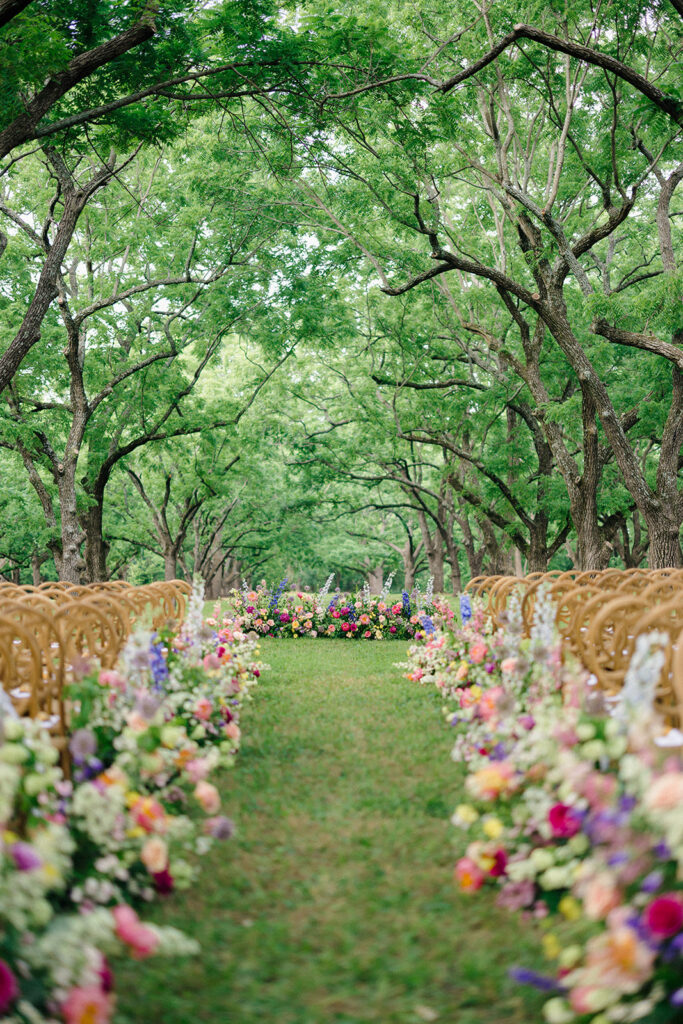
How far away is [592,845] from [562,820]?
0.44ft

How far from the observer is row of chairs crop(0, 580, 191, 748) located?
3.41m

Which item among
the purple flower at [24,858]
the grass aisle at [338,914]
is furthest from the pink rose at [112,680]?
the purple flower at [24,858]

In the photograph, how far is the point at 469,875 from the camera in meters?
2.89

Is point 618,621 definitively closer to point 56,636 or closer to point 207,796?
point 207,796

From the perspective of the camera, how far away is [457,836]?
3498 millimetres

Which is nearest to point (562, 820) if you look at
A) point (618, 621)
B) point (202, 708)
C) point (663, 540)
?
point (618, 621)

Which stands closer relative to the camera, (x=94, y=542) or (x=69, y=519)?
(x=69, y=519)

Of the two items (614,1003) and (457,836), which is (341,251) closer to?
(457,836)

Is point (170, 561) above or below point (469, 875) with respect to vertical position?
above

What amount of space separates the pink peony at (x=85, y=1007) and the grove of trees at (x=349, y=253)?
5766 mm

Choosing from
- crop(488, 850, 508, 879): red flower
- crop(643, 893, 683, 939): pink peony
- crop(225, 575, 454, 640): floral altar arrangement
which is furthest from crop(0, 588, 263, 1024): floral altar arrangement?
crop(225, 575, 454, 640): floral altar arrangement

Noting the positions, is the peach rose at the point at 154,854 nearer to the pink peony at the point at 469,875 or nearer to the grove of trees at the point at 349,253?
the pink peony at the point at 469,875

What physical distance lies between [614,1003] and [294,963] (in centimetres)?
109

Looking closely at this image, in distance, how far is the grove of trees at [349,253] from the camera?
7703 millimetres
